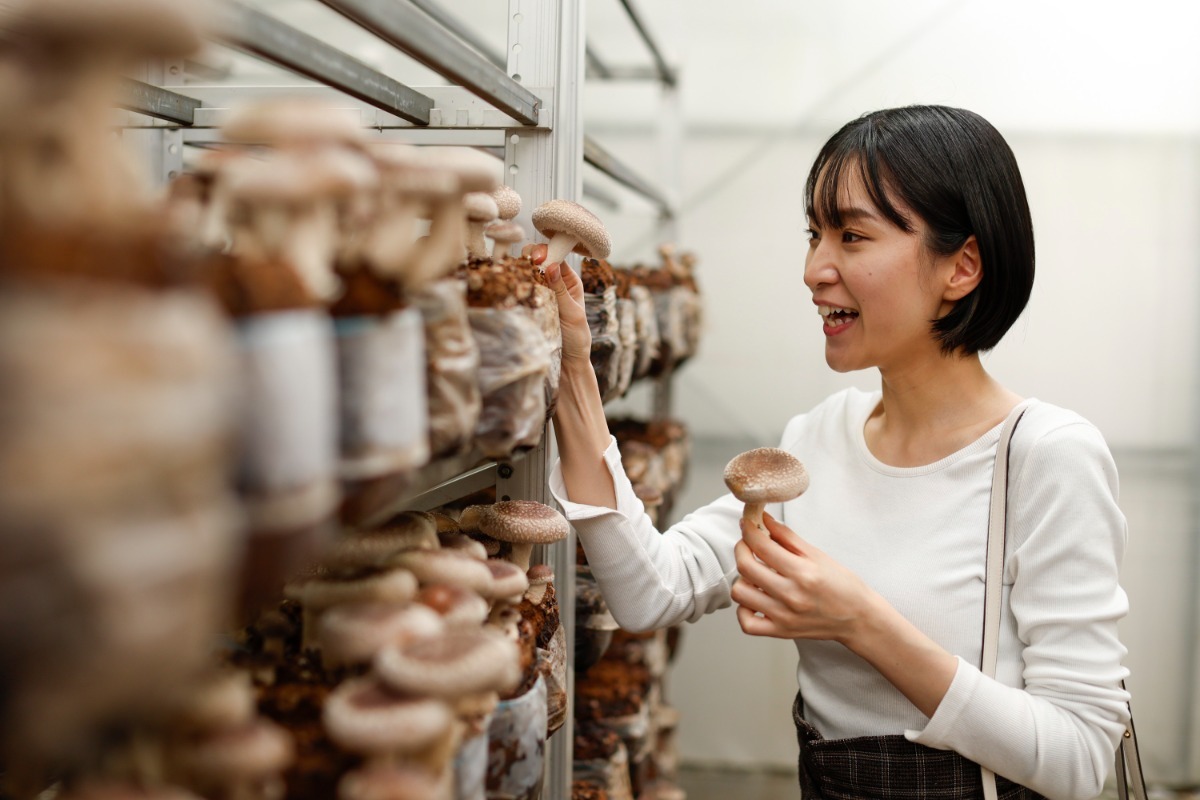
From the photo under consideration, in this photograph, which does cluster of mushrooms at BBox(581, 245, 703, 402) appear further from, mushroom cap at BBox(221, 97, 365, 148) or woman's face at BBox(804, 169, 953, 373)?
mushroom cap at BBox(221, 97, 365, 148)

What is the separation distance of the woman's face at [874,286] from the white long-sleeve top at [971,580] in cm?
16

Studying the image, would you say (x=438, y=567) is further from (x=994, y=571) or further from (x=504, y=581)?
(x=994, y=571)

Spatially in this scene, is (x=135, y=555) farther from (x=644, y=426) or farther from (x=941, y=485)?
(x=644, y=426)

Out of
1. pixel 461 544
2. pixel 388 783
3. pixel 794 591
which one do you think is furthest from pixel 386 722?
pixel 794 591

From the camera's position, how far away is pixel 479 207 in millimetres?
889

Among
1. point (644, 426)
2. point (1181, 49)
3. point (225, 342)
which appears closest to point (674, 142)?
point (644, 426)

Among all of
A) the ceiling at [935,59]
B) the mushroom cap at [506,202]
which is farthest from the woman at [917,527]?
the ceiling at [935,59]

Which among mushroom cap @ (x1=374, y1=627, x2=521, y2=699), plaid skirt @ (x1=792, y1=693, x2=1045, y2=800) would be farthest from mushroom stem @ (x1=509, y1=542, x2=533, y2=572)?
plaid skirt @ (x1=792, y1=693, x2=1045, y2=800)

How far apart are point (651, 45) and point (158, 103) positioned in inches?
65.8

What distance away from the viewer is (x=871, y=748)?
126 cm

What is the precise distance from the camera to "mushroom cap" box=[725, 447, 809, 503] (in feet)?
3.76

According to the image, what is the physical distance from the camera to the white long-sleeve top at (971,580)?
3.90 feet

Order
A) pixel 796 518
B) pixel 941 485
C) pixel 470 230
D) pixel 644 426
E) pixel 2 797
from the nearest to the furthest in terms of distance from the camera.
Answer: pixel 2 797
pixel 470 230
pixel 941 485
pixel 796 518
pixel 644 426

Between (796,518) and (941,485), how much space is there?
22cm
